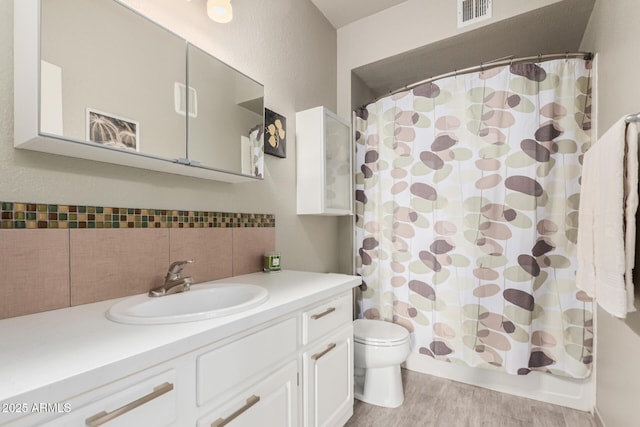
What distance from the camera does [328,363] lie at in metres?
1.40

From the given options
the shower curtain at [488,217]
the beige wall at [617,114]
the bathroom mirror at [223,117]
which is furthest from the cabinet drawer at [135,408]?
the shower curtain at [488,217]

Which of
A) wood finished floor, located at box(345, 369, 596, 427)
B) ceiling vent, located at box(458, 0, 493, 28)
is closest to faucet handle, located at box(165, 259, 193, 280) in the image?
wood finished floor, located at box(345, 369, 596, 427)

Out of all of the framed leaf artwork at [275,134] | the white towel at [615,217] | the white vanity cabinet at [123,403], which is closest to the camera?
the white vanity cabinet at [123,403]

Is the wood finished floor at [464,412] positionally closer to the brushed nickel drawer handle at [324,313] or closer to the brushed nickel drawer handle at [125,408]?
the brushed nickel drawer handle at [324,313]

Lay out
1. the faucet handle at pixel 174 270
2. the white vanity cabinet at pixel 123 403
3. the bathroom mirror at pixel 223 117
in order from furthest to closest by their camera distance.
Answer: the bathroom mirror at pixel 223 117, the faucet handle at pixel 174 270, the white vanity cabinet at pixel 123 403

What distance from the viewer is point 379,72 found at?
8.73 feet

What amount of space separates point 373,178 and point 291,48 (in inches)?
43.3

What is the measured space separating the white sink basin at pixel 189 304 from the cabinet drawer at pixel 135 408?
184mm

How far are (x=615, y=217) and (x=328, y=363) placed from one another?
128 cm

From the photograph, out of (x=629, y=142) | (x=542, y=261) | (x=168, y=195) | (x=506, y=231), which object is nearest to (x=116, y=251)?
(x=168, y=195)

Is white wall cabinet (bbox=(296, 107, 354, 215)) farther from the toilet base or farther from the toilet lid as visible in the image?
the toilet base

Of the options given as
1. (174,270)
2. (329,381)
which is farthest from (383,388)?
(174,270)

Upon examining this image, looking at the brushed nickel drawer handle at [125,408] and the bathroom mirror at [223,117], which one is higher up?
the bathroom mirror at [223,117]

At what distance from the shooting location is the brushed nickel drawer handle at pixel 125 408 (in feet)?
1.95
